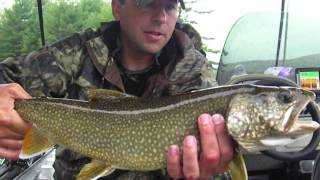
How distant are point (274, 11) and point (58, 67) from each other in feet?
11.6

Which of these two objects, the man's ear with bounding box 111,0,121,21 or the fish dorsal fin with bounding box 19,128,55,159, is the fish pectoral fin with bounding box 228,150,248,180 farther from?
the man's ear with bounding box 111,0,121,21

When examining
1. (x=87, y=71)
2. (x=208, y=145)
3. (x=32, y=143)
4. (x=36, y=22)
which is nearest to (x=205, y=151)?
(x=208, y=145)

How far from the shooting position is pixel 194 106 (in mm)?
3496

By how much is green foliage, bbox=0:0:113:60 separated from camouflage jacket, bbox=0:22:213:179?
2.94m

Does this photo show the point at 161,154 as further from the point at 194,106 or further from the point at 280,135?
the point at 280,135

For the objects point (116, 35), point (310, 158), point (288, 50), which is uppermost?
point (116, 35)

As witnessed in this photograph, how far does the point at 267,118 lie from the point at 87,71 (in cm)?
138

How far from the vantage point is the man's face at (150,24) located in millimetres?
4020

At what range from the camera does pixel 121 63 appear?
14.4 feet

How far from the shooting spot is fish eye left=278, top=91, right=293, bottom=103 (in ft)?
11.0

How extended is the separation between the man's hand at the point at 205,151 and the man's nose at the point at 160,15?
2.63ft

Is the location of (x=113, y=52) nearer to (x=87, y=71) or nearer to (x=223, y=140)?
(x=87, y=71)

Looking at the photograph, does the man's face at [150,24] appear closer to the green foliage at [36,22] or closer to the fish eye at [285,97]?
the fish eye at [285,97]

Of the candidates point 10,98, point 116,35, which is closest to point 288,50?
point 116,35
